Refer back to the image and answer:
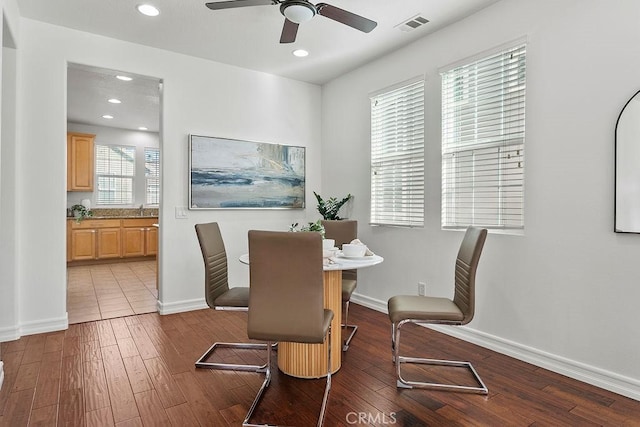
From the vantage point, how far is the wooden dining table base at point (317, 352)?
2430 millimetres

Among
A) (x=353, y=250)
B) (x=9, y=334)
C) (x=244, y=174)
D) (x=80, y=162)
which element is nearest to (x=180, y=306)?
(x=9, y=334)

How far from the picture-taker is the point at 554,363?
2566 millimetres

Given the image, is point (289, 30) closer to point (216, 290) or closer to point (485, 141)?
point (485, 141)

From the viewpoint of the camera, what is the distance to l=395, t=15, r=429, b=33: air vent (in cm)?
317

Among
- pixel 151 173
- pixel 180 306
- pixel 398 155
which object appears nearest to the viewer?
pixel 398 155

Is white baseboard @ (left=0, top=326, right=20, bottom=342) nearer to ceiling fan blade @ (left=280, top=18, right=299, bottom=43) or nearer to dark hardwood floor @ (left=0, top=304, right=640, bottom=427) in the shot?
dark hardwood floor @ (left=0, top=304, right=640, bottom=427)

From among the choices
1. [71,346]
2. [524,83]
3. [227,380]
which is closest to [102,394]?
[227,380]

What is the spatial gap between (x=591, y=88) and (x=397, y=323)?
197 cm

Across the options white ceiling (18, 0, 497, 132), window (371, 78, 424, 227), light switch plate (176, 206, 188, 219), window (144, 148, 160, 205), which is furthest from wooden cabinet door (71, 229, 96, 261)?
window (371, 78, 424, 227)

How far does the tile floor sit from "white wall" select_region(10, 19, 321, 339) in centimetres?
44

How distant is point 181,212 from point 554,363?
3621 mm

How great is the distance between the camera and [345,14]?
100 inches

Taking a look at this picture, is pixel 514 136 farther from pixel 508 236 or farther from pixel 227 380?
pixel 227 380

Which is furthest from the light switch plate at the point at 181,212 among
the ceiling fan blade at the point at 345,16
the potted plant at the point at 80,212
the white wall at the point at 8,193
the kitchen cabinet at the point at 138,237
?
the potted plant at the point at 80,212
